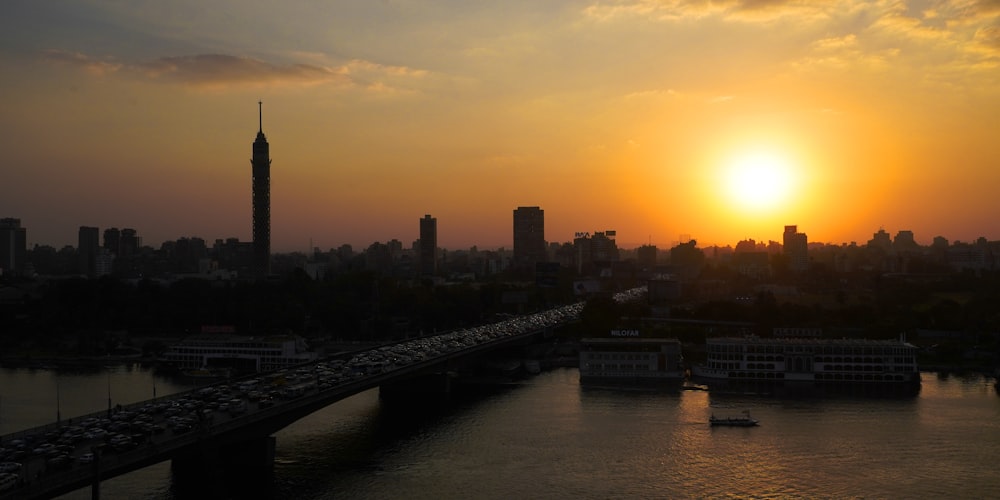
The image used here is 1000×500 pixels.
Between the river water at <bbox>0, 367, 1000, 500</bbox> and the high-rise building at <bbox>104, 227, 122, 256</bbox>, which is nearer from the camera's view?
the river water at <bbox>0, 367, 1000, 500</bbox>

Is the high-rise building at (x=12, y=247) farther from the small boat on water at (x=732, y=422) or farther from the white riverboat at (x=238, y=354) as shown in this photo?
the small boat on water at (x=732, y=422)

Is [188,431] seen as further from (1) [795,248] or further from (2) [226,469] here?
(1) [795,248]

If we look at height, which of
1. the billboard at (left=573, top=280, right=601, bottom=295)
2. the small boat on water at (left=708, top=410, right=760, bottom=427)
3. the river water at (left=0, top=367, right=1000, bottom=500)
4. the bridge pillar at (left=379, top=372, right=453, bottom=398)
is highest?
the billboard at (left=573, top=280, right=601, bottom=295)

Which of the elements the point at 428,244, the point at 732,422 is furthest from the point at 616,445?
the point at 428,244

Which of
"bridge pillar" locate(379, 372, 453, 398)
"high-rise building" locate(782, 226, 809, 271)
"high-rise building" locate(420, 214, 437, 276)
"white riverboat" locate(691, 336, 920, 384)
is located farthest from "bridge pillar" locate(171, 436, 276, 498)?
"high-rise building" locate(420, 214, 437, 276)

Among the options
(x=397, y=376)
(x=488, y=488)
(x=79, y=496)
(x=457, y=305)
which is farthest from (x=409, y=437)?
(x=457, y=305)

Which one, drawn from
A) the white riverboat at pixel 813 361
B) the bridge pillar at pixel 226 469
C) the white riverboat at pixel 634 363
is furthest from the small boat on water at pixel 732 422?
the bridge pillar at pixel 226 469

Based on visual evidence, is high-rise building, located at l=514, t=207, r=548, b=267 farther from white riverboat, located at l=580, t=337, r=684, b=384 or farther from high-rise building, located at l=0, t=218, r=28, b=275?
white riverboat, located at l=580, t=337, r=684, b=384
